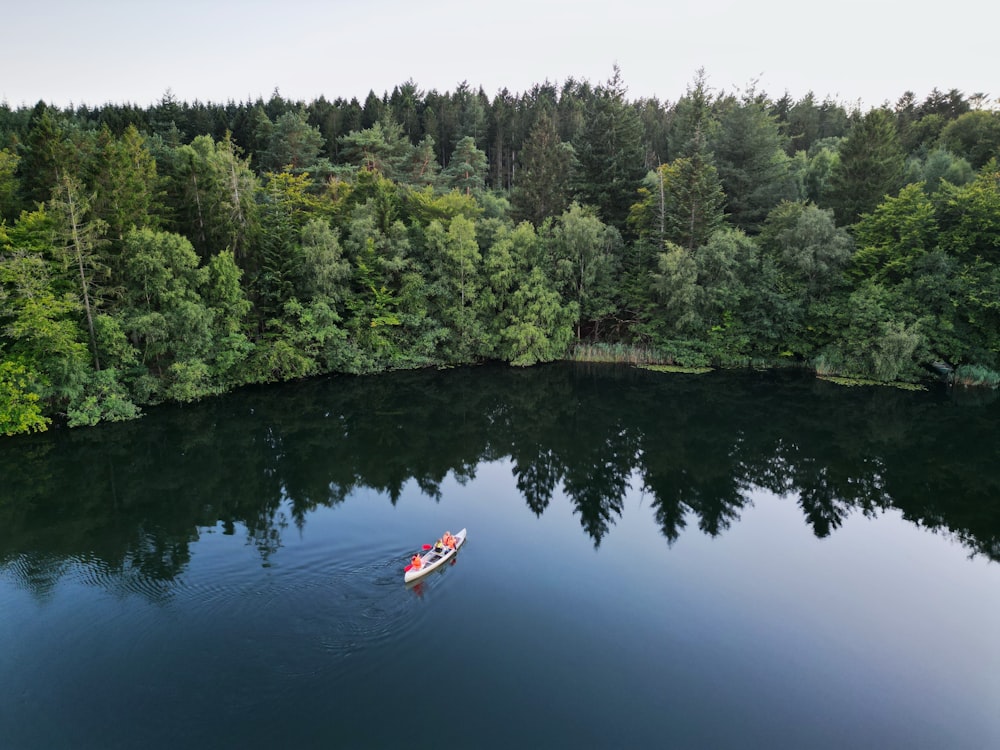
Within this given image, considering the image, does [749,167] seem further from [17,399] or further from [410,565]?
[17,399]

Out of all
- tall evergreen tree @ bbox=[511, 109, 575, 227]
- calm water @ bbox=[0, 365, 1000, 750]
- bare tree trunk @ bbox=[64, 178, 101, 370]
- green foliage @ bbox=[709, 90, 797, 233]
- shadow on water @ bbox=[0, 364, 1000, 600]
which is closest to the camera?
calm water @ bbox=[0, 365, 1000, 750]

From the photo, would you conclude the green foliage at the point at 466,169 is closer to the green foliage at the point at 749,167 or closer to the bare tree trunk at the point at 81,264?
the green foliage at the point at 749,167

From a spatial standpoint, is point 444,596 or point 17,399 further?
point 17,399

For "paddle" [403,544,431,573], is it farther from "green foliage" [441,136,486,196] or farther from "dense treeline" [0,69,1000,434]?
"green foliage" [441,136,486,196]

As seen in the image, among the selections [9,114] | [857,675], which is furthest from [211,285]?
[9,114]

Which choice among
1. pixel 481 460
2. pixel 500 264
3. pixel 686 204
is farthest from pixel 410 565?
pixel 686 204

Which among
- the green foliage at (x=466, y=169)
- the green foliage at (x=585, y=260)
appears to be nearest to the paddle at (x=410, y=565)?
the green foliage at (x=585, y=260)

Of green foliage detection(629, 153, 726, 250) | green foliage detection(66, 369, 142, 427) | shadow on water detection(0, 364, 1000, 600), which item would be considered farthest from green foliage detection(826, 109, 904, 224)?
green foliage detection(66, 369, 142, 427)
